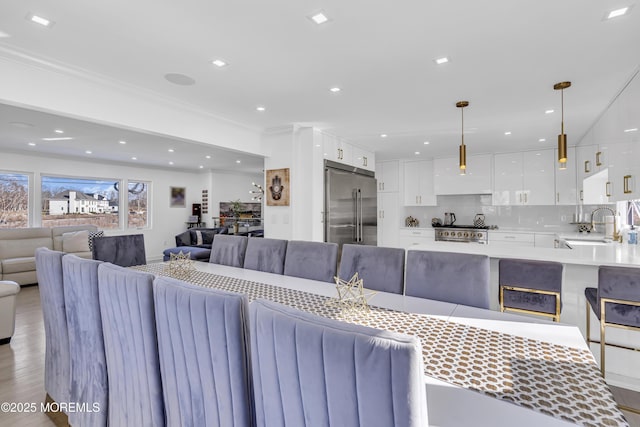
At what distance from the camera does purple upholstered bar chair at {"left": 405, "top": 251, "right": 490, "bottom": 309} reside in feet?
6.02

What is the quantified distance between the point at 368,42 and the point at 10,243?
21.8 feet

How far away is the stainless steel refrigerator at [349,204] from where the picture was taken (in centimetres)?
462

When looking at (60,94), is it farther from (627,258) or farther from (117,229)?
(117,229)

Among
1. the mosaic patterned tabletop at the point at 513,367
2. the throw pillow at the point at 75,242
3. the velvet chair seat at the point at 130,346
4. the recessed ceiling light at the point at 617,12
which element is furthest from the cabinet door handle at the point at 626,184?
the throw pillow at the point at 75,242

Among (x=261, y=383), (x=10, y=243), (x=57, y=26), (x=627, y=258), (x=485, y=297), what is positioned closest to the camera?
(x=261, y=383)

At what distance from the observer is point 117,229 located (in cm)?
747

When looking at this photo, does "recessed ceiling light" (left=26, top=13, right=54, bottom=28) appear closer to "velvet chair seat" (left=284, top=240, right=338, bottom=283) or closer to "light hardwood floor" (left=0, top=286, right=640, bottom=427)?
"velvet chair seat" (left=284, top=240, right=338, bottom=283)

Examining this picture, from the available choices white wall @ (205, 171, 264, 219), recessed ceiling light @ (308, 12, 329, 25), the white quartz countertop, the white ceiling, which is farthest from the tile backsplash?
recessed ceiling light @ (308, 12, 329, 25)

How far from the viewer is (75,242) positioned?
19.0 ft

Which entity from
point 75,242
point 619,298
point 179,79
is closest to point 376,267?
point 619,298

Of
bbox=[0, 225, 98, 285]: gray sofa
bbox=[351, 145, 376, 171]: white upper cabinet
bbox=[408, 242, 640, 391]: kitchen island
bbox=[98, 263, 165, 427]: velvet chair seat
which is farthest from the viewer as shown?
bbox=[351, 145, 376, 171]: white upper cabinet

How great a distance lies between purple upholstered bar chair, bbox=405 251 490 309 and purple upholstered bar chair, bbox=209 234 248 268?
164 cm

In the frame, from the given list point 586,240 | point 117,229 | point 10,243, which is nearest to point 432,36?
point 586,240

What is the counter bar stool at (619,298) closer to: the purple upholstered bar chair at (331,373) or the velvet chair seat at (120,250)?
the purple upholstered bar chair at (331,373)
